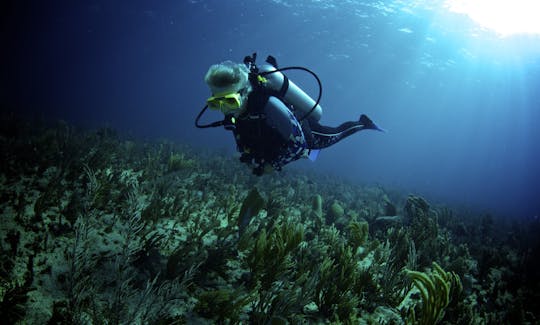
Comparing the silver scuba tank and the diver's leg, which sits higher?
the silver scuba tank

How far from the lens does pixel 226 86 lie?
380 centimetres

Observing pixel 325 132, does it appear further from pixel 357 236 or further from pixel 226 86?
pixel 226 86

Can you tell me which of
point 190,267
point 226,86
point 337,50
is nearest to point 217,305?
point 190,267

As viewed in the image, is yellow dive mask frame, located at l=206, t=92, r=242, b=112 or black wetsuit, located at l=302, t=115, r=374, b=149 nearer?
yellow dive mask frame, located at l=206, t=92, r=242, b=112

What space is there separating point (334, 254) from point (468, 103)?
59.6 metres

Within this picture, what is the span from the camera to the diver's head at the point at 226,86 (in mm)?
3718

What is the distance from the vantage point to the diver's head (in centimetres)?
372

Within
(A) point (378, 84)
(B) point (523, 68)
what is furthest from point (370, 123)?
(A) point (378, 84)

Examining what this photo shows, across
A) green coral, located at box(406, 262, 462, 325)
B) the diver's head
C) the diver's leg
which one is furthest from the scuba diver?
green coral, located at box(406, 262, 462, 325)

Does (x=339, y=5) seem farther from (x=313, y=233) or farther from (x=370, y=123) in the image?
(x=313, y=233)

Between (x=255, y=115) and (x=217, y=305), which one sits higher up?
(x=255, y=115)

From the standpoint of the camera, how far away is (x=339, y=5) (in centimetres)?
2409

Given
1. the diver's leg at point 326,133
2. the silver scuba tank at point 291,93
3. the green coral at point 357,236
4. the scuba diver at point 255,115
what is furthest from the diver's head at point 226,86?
the green coral at point 357,236

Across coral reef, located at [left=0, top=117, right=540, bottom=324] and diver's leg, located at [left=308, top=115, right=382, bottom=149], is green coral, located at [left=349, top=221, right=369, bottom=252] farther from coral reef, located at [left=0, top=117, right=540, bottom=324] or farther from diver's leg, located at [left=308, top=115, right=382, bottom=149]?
diver's leg, located at [left=308, top=115, right=382, bottom=149]
